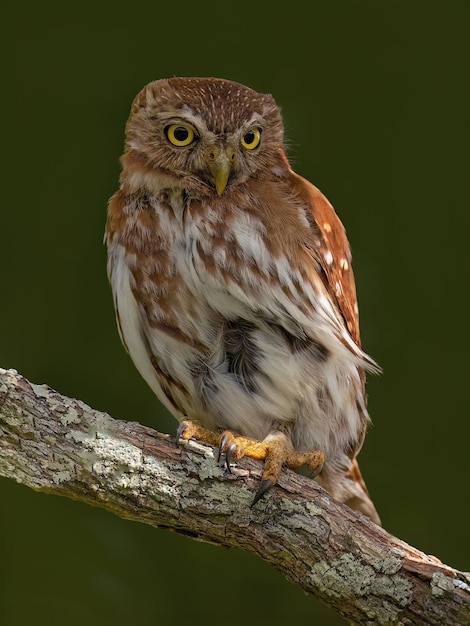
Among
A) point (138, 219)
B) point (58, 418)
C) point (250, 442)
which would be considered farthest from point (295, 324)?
point (58, 418)

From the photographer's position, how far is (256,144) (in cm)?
265

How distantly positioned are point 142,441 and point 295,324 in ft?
1.84

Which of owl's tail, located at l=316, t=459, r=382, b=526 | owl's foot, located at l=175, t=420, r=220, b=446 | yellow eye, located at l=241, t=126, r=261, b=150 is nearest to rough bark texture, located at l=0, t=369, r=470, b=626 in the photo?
owl's foot, located at l=175, t=420, r=220, b=446

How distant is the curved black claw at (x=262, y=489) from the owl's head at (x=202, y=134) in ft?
2.69

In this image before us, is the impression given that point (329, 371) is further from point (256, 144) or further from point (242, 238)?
point (256, 144)

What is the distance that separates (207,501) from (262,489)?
0.14 meters

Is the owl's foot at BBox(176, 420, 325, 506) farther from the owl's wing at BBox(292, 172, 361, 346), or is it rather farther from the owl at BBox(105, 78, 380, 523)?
the owl's wing at BBox(292, 172, 361, 346)

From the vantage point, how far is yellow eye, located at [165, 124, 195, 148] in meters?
2.55

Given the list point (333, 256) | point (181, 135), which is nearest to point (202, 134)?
point (181, 135)

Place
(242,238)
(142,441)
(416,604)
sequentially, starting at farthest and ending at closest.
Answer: (242,238)
(142,441)
(416,604)

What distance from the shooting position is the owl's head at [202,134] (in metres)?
2.51

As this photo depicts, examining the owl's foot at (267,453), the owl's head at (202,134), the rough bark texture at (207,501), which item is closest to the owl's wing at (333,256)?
the owl's head at (202,134)

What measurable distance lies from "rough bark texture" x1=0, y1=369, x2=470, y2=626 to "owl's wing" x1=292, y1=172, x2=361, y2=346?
2.20 ft

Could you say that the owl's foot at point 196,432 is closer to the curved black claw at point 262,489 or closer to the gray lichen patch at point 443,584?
the curved black claw at point 262,489
